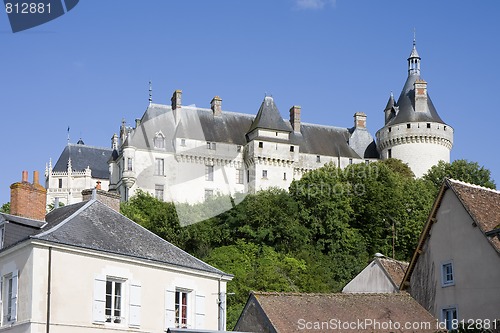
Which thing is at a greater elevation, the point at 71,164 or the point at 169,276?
the point at 71,164

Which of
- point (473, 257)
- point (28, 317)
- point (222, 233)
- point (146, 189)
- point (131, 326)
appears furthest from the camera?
point (146, 189)

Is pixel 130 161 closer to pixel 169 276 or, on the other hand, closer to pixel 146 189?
pixel 146 189

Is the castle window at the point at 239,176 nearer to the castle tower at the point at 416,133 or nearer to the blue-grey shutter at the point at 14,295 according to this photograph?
the castle tower at the point at 416,133

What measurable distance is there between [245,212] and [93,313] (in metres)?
39.0

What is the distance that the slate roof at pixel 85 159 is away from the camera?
281ft

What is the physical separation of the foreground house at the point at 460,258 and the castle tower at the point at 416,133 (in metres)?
52.1

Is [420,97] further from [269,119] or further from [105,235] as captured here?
[105,235]

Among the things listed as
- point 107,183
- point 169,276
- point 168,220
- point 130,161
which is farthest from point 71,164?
point 169,276

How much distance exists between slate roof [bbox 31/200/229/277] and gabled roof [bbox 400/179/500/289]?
612 cm

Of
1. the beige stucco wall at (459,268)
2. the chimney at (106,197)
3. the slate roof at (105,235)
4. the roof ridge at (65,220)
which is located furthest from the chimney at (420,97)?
the roof ridge at (65,220)

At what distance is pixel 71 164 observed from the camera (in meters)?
85.2

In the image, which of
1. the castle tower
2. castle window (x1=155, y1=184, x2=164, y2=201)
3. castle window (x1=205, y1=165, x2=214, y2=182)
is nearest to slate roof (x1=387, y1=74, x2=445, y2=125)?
the castle tower

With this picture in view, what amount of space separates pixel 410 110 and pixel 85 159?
30.7 metres

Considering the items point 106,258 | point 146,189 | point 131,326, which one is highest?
point 146,189
